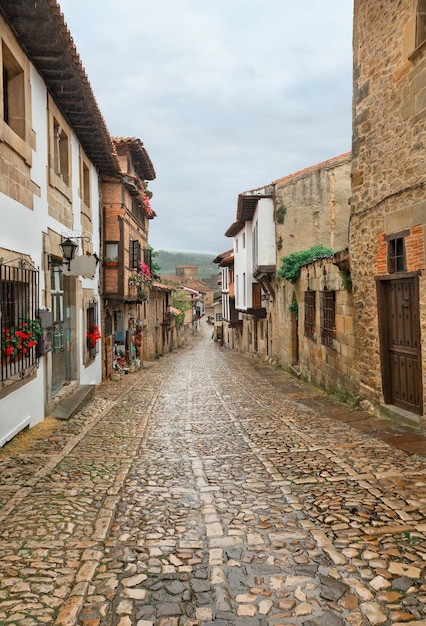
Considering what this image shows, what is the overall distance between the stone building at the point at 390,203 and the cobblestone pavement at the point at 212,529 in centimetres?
154

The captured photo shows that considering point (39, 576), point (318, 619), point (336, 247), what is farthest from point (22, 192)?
point (336, 247)

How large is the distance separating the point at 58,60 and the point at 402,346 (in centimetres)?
725

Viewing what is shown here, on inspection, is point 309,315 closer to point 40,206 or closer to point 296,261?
point 296,261

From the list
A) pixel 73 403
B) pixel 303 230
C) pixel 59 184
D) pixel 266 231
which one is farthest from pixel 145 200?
pixel 73 403

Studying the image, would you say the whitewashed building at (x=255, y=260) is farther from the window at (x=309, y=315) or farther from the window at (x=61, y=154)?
the window at (x=61, y=154)

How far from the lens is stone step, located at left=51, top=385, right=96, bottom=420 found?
8633 mm

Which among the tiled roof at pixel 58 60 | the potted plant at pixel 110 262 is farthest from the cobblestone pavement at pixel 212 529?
the potted plant at pixel 110 262

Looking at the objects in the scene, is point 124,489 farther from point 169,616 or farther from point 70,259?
point 70,259

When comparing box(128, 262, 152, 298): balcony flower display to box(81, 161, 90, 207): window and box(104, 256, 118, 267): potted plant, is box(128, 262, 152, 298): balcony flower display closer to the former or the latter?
box(104, 256, 118, 267): potted plant

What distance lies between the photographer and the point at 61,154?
10.4 m

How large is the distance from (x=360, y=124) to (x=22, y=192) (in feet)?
19.3

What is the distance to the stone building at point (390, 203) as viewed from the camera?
6.99 m

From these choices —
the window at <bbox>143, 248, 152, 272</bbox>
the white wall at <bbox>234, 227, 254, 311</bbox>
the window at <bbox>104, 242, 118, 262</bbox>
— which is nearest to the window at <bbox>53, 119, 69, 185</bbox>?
the window at <bbox>104, 242, 118, 262</bbox>

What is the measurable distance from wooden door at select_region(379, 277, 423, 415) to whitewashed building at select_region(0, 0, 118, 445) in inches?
219
